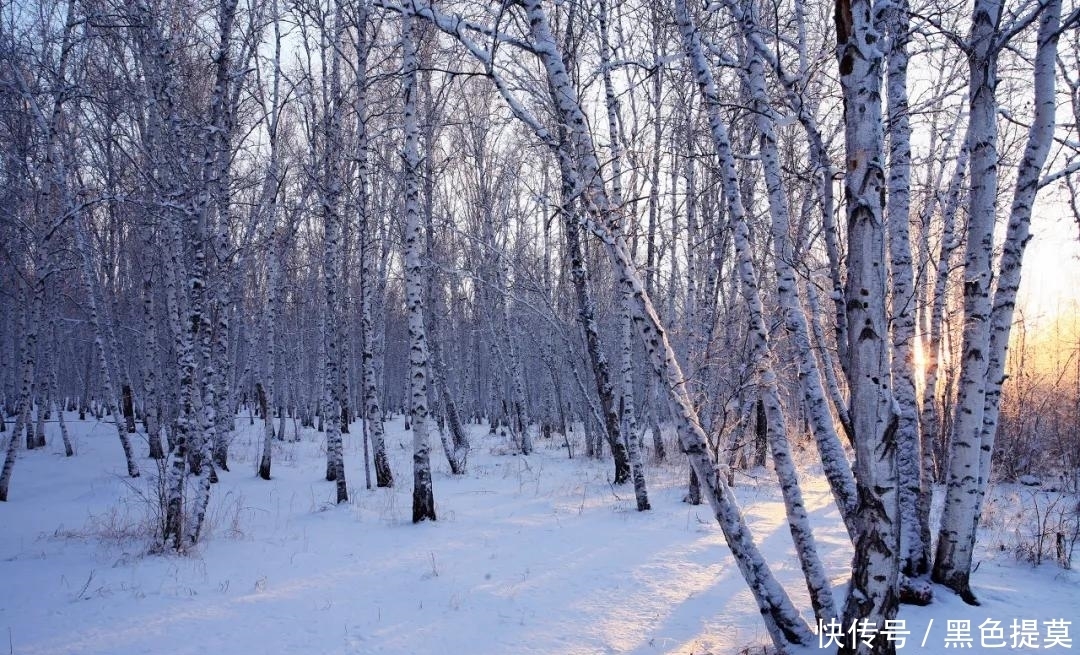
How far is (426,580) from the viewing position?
5934 millimetres

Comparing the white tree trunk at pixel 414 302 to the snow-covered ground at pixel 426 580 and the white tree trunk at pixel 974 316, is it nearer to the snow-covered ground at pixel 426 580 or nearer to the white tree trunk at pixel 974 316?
the snow-covered ground at pixel 426 580

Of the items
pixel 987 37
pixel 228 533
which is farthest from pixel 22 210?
pixel 987 37

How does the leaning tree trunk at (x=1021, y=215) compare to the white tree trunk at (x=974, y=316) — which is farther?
the leaning tree trunk at (x=1021, y=215)

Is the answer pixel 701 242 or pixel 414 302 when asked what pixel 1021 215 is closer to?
pixel 701 242

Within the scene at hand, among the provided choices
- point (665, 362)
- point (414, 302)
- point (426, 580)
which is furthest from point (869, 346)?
point (414, 302)

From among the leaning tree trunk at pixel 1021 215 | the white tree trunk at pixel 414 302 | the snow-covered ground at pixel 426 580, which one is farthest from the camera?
the white tree trunk at pixel 414 302

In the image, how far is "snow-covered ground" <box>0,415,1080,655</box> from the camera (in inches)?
177

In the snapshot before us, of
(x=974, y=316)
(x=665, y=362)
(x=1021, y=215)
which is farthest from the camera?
(x=1021, y=215)

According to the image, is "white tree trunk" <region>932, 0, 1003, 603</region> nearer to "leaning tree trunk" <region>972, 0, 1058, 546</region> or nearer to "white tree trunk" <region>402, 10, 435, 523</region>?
"leaning tree trunk" <region>972, 0, 1058, 546</region>

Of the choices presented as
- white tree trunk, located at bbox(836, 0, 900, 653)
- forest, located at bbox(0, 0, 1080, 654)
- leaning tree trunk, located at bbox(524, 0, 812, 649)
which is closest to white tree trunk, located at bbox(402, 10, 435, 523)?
forest, located at bbox(0, 0, 1080, 654)

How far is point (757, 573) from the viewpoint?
3619 mm

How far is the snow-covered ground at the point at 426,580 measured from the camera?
450cm

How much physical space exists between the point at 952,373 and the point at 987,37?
802cm

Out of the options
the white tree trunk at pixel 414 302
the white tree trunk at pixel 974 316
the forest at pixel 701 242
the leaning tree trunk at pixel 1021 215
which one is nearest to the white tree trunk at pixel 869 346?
the forest at pixel 701 242
